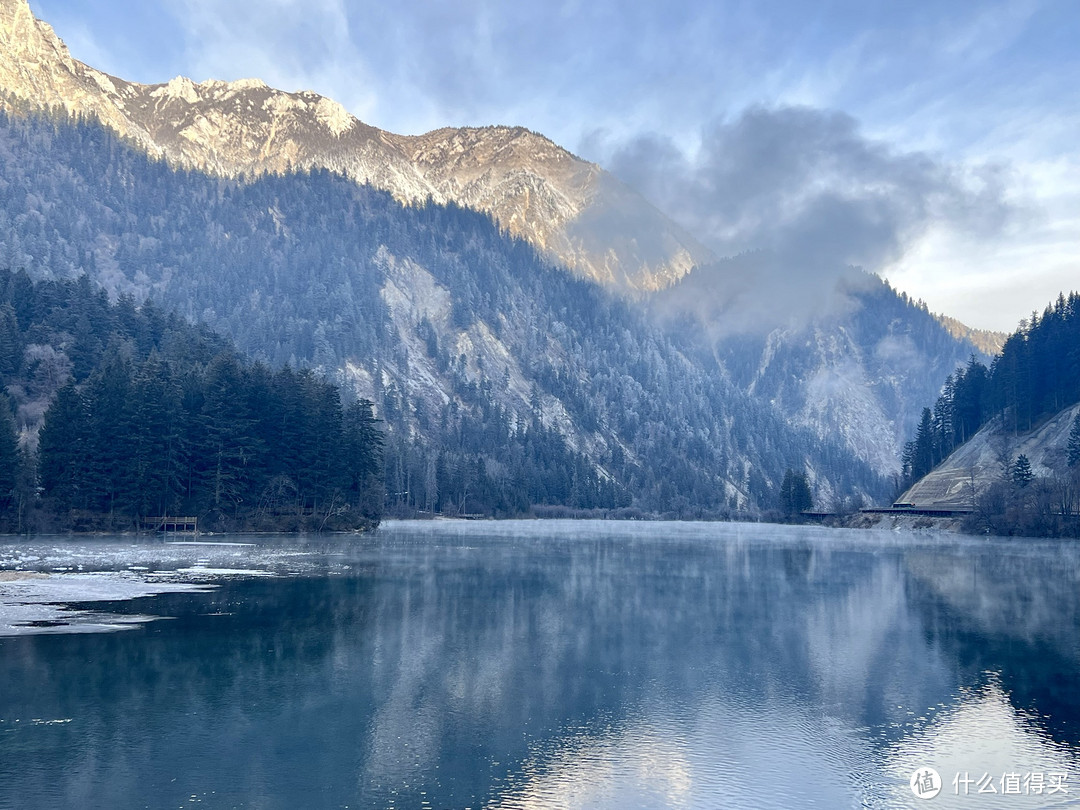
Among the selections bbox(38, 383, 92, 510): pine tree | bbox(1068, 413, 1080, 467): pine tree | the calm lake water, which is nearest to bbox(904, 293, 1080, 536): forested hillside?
bbox(1068, 413, 1080, 467): pine tree

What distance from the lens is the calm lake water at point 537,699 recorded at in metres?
18.5

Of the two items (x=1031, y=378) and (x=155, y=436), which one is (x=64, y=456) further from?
(x=1031, y=378)

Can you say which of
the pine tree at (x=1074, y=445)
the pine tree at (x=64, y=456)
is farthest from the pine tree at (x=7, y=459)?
the pine tree at (x=1074, y=445)

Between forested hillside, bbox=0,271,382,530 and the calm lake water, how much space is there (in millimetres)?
49112

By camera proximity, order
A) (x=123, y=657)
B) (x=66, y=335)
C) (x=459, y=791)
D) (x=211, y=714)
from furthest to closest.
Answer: (x=66, y=335) < (x=123, y=657) < (x=211, y=714) < (x=459, y=791)

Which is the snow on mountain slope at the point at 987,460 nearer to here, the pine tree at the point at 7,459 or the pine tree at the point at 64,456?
the pine tree at the point at 64,456

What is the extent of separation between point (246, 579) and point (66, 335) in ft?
305

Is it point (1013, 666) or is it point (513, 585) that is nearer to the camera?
point (1013, 666)

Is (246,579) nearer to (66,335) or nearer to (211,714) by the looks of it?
(211,714)

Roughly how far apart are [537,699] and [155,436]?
84.8 m

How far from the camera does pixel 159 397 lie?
328ft

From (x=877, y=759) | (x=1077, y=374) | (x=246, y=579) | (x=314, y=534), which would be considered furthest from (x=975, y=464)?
(x=877, y=759)

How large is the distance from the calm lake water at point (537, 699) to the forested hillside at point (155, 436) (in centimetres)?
4911

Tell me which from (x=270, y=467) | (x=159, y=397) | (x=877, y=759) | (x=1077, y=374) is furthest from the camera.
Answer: (x=1077, y=374)
